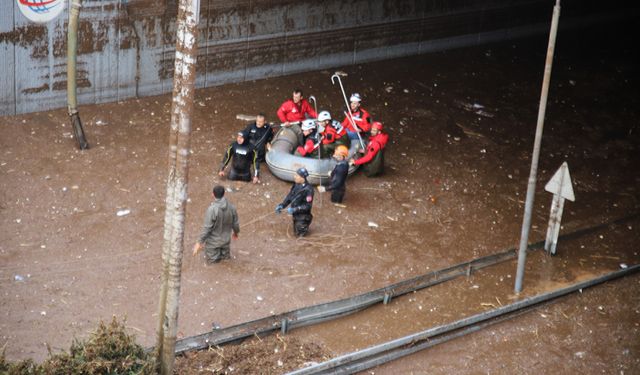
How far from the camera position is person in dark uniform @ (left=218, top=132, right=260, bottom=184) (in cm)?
1667

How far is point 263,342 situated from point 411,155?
24.6 ft

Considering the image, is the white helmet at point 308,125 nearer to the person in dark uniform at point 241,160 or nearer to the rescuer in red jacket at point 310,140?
the rescuer in red jacket at point 310,140

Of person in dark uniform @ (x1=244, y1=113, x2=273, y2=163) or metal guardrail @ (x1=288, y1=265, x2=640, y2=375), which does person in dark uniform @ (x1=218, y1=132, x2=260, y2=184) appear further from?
metal guardrail @ (x1=288, y1=265, x2=640, y2=375)

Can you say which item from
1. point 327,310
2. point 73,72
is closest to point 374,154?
point 327,310

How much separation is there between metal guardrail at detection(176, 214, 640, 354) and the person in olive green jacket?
5.63ft

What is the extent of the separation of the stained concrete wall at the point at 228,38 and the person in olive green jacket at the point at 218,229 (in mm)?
6213

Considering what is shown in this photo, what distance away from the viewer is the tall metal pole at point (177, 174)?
10.2 meters

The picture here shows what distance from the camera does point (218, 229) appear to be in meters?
14.2

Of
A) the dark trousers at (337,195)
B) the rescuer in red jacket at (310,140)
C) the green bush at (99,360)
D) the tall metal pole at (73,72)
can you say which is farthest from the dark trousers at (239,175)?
the green bush at (99,360)

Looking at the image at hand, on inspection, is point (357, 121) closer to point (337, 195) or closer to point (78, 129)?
point (337, 195)

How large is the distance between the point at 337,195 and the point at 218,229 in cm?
325

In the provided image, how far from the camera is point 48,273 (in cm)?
1384

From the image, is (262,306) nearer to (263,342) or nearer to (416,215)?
(263,342)

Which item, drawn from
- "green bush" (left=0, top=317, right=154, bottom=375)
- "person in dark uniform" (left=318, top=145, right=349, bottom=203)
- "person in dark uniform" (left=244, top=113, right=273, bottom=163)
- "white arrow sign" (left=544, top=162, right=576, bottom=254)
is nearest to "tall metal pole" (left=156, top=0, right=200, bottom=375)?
"green bush" (left=0, top=317, right=154, bottom=375)
